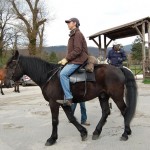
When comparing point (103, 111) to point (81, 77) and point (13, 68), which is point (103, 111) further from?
point (13, 68)

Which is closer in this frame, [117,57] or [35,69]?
[35,69]

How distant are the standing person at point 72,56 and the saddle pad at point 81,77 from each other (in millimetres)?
113

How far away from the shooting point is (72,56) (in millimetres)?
6211

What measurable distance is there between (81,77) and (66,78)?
0.32 meters

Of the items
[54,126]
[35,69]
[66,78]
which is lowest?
[54,126]

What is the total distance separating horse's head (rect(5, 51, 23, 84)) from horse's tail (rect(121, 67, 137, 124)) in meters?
2.20

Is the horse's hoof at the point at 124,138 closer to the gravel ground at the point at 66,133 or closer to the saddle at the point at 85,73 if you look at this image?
the gravel ground at the point at 66,133

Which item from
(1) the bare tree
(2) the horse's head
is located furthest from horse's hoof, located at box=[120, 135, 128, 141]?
(1) the bare tree

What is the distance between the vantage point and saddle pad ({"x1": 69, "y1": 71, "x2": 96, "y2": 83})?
6273 millimetres

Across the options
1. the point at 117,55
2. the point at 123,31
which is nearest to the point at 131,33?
the point at 123,31

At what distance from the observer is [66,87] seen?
612cm

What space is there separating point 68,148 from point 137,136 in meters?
1.55

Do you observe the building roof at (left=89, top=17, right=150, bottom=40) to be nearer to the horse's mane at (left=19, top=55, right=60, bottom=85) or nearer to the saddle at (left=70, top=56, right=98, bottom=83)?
the saddle at (left=70, top=56, right=98, bottom=83)

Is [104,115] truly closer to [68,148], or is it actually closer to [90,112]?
[68,148]
